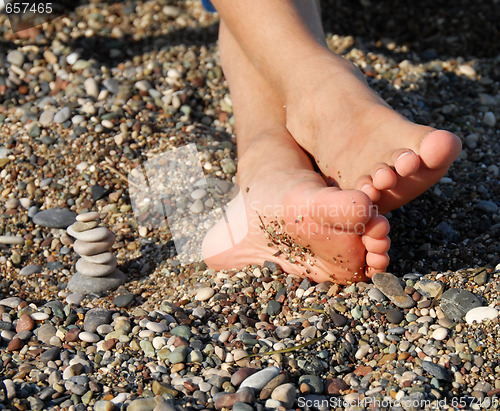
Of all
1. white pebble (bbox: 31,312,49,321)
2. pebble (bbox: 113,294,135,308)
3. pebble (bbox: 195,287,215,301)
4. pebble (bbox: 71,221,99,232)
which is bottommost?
pebble (bbox: 113,294,135,308)

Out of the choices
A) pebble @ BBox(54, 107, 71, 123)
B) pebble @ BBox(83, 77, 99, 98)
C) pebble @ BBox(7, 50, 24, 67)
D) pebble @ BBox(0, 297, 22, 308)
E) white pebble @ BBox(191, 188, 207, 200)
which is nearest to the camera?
pebble @ BBox(0, 297, 22, 308)

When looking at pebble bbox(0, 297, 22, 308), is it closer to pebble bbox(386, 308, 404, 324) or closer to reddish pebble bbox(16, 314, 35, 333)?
reddish pebble bbox(16, 314, 35, 333)

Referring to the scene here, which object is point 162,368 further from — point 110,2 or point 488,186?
point 110,2

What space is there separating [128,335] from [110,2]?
7.79 ft

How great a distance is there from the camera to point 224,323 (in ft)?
5.91

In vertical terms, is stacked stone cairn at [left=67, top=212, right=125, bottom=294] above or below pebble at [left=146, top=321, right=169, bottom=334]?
below

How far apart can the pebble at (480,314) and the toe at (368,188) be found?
0.37m

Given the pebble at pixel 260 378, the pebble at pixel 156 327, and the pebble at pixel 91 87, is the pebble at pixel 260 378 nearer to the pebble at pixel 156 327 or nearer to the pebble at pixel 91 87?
the pebble at pixel 156 327

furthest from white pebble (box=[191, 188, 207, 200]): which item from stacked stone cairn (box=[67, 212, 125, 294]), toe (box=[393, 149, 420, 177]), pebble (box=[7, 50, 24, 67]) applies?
pebble (box=[7, 50, 24, 67])

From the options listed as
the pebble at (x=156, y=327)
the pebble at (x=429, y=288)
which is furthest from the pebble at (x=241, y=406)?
the pebble at (x=429, y=288)

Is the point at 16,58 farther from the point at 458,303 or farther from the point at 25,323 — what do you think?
the point at 458,303

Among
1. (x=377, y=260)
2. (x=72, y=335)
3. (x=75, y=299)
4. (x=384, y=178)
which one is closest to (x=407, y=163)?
(x=384, y=178)

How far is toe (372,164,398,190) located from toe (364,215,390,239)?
8 cm

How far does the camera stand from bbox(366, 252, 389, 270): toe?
1.73 m
